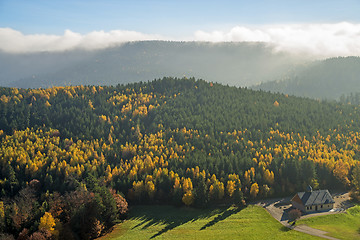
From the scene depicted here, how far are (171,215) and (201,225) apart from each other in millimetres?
15355

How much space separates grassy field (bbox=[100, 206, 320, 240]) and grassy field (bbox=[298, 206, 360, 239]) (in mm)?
9262

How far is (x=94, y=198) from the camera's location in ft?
346

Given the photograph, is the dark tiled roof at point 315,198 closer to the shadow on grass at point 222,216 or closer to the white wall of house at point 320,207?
the white wall of house at point 320,207

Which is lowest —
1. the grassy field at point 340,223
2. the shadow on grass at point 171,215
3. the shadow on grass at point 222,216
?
the shadow on grass at point 171,215

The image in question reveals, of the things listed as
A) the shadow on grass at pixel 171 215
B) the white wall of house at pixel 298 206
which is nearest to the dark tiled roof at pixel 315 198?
the white wall of house at pixel 298 206

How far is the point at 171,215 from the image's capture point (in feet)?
382

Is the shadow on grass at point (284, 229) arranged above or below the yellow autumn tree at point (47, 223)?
below

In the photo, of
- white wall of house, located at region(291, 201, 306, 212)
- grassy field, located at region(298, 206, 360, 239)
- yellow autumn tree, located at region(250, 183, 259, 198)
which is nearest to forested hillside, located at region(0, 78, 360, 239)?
yellow autumn tree, located at region(250, 183, 259, 198)

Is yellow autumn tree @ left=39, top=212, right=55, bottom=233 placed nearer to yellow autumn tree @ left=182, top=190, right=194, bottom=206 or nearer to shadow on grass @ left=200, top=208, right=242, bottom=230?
shadow on grass @ left=200, top=208, right=242, bottom=230

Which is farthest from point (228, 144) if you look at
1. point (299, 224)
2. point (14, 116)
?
point (14, 116)

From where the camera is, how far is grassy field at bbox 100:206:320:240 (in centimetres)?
9631

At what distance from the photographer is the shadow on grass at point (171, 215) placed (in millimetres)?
108081

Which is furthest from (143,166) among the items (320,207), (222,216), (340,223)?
(340,223)

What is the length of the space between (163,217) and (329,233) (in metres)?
53.3
